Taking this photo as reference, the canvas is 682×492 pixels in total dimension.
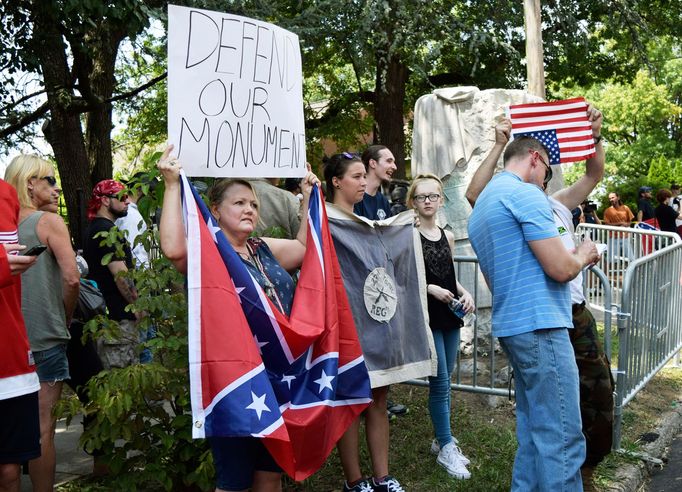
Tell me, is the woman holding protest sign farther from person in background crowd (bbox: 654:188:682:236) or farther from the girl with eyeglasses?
person in background crowd (bbox: 654:188:682:236)

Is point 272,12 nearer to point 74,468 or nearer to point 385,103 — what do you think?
point 74,468

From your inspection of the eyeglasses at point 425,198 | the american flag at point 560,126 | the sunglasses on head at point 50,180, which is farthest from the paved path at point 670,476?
the sunglasses on head at point 50,180

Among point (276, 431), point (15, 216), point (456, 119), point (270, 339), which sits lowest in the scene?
point (276, 431)

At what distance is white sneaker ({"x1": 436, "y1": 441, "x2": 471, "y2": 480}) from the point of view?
5137 millimetres

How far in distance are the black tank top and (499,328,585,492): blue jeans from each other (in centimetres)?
129

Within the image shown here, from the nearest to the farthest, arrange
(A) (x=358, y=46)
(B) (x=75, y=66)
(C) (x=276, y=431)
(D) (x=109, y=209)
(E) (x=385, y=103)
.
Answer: (C) (x=276, y=431) → (D) (x=109, y=209) → (A) (x=358, y=46) → (B) (x=75, y=66) → (E) (x=385, y=103)

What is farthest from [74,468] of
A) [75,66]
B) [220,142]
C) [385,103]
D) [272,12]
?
[385,103]

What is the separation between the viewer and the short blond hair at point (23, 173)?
4.21m

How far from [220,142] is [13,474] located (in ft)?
5.64

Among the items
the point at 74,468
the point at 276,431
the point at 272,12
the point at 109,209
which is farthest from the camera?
the point at 272,12


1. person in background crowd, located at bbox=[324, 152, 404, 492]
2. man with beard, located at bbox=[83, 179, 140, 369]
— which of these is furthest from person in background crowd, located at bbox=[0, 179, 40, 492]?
man with beard, located at bbox=[83, 179, 140, 369]

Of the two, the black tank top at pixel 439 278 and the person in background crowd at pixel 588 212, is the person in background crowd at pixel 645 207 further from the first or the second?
the black tank top at pixel 439 278

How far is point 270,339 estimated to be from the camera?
3.46 meters

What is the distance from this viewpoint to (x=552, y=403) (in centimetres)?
390
